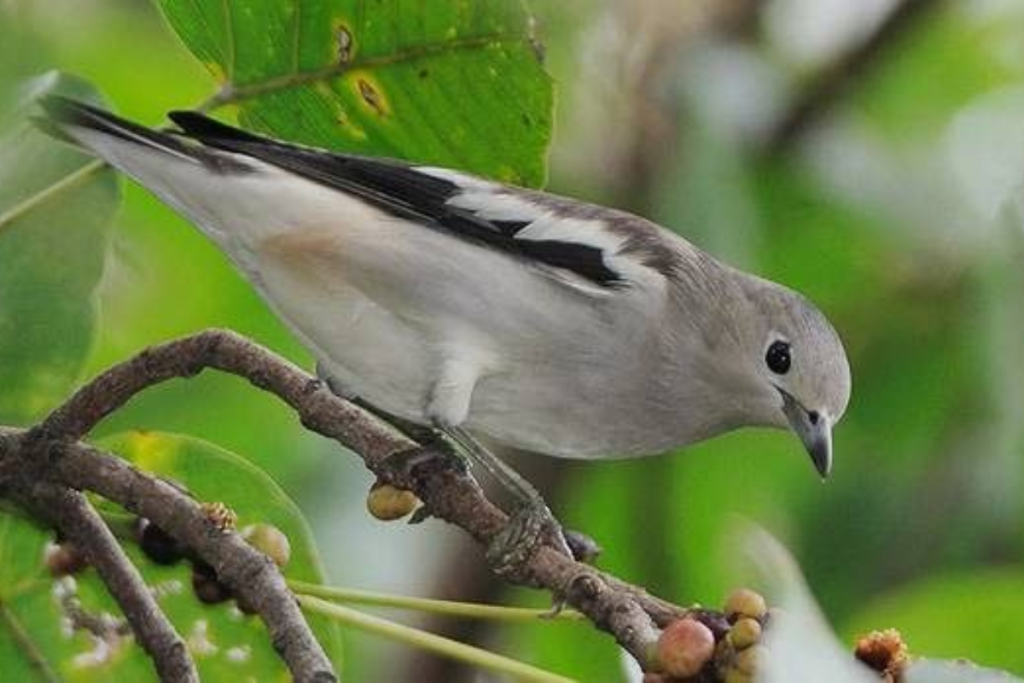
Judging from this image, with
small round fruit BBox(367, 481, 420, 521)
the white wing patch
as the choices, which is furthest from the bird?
small round fruit BBox(367, 481, 420, 521)

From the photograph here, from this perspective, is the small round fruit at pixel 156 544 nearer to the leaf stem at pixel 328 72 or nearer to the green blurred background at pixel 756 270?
the leaf stem at pixel 328 72

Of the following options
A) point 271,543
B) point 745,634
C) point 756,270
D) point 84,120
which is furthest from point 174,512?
point 756,270

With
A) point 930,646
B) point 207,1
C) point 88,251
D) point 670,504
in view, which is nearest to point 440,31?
point 207,1

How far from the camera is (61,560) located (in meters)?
2.68

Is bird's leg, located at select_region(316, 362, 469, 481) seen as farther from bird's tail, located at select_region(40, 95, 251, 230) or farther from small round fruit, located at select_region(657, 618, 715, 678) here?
small round fruit, located at select_region(657, 618, 715, 678)

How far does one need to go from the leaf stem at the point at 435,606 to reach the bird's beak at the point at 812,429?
33.9 inches

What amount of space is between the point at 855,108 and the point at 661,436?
138 cm

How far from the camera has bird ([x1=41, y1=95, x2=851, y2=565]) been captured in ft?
9.89

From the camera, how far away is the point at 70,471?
7.86 ft

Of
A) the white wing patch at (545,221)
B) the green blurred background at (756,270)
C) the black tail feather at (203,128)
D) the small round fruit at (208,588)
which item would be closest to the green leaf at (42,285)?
the black tail feather at (203,128)

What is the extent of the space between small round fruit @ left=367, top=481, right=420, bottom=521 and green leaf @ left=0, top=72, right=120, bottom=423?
44cm

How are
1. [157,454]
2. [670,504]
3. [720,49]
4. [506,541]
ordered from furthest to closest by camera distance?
[720,49], [670,504], [157,454], [506,541]

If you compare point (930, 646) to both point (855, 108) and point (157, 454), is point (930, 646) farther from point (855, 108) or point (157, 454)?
point (855, 108)

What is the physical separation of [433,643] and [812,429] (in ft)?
3.63
